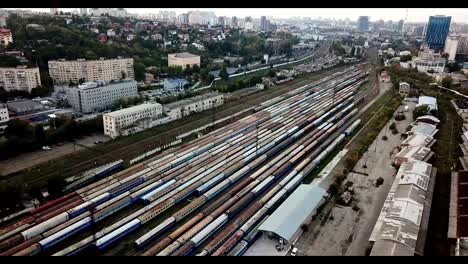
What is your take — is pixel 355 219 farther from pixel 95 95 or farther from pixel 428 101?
pixel 95 95

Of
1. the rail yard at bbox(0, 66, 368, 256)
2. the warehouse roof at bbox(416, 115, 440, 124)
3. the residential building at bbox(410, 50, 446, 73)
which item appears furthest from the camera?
the residential building at bbox(410, 50, 446, 73)

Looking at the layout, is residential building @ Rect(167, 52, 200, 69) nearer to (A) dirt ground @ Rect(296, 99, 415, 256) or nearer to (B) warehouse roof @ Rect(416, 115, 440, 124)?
(B) warehouse roof @ Rect(416, 115, 440, 124)

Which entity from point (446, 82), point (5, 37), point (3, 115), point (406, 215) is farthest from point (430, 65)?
point (5, 37)

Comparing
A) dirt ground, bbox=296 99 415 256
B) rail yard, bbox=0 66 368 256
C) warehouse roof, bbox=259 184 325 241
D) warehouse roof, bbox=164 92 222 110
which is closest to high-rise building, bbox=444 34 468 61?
rail yard, bbox=0 66 368 256

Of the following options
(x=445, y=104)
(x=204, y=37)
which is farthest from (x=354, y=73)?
(x=204, y=37)

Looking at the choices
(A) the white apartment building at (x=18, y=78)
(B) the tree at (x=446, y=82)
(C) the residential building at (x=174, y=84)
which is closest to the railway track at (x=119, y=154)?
(C) the residential building at (x=174, y=84)
